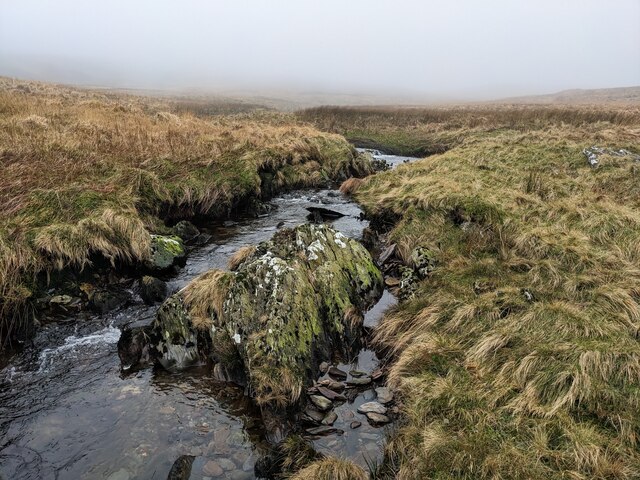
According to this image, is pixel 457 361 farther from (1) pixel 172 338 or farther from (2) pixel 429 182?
(2) pixel 429 182

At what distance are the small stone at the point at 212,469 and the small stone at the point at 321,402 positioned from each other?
1908mm

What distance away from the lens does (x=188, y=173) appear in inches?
686

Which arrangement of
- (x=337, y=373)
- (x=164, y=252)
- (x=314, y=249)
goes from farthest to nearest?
1. (x=164, y=252)
2. (x=314, y=249)
3. (x=337, y=373)

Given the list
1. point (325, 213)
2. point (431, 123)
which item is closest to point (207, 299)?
point (325, 213)

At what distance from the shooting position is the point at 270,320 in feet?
26.6

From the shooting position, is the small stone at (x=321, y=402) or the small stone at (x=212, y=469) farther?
the small stone at (x=321, y=402)

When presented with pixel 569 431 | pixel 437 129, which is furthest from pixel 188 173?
pixel 437 129

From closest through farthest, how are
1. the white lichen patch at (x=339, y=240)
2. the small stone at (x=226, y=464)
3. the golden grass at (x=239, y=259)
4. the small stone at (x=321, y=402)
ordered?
the small stone at (x=226, y=464), the small stone at (x=321, y=402), the white lichen patch at (x=339, y=240), the golden grass at (x=239, y=259)

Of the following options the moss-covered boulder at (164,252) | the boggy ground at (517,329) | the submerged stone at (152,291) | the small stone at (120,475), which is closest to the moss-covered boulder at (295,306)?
the boggy ground at (517,329)

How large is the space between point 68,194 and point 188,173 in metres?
5.20

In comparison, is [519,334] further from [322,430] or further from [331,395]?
[322,430]

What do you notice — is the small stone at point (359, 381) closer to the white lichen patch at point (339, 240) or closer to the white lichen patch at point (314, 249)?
the white lichen patch at point (314, 249)

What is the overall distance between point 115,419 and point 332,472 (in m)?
3.84

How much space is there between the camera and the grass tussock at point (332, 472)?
562 centimetres
